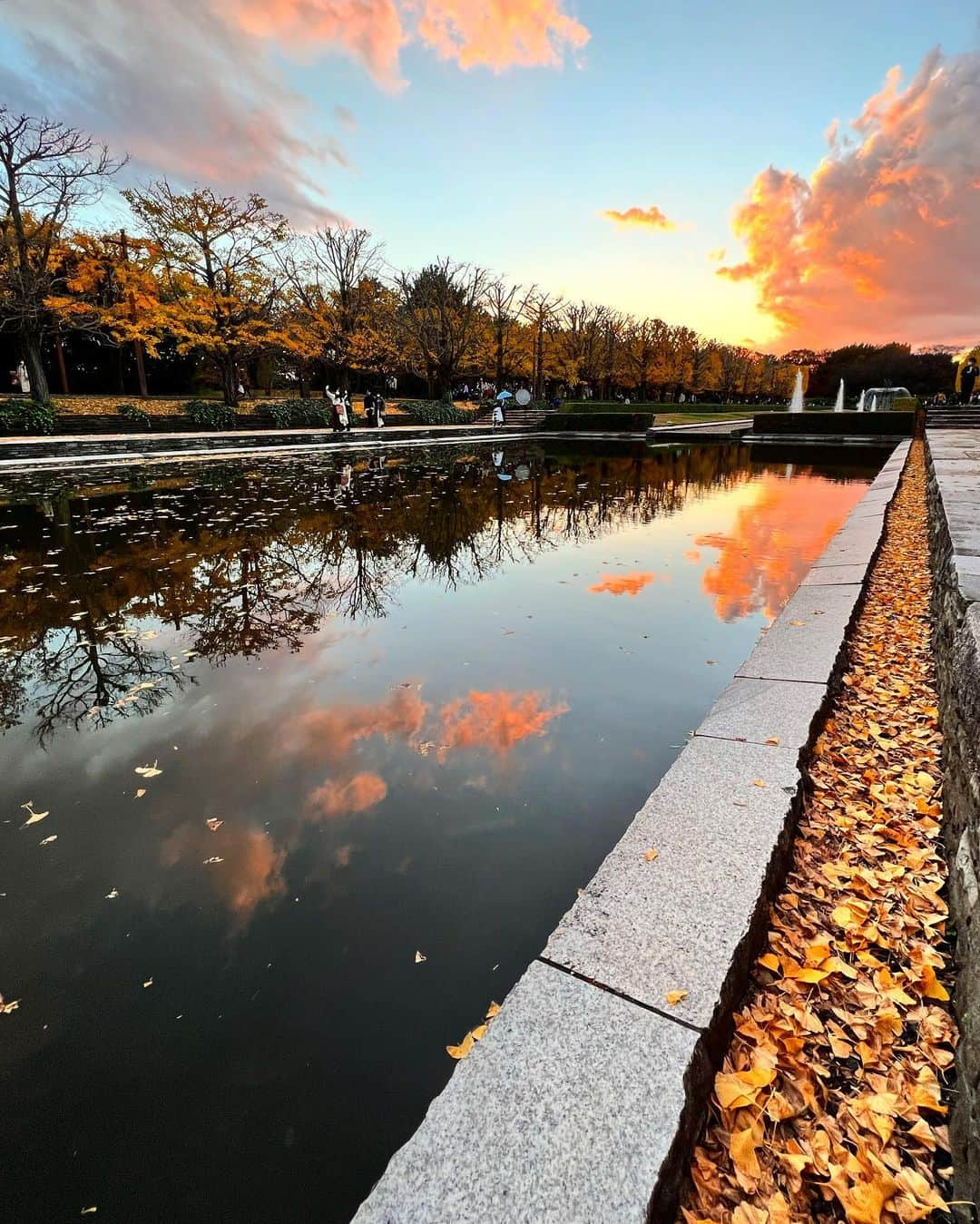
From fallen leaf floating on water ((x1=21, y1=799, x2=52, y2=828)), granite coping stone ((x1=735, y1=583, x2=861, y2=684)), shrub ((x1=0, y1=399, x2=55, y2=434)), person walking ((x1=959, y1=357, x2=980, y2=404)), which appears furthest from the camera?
person walking ((x1=959, y1=357, x2=980, y2=404))

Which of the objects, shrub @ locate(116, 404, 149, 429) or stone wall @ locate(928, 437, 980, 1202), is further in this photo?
shrub @ locate(116, 404, 149, 429)

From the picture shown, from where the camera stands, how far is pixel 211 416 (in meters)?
26.2

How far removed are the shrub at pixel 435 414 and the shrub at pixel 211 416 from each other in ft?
35.1

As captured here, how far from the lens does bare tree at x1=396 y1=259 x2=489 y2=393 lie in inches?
1587

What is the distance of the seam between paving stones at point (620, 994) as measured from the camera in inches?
65.0

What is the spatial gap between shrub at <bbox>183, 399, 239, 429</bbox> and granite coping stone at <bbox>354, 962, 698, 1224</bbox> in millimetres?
28732

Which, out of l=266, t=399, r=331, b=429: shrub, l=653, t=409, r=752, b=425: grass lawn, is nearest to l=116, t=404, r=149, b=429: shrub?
l=266, t=399, r=331, b=429: shrub

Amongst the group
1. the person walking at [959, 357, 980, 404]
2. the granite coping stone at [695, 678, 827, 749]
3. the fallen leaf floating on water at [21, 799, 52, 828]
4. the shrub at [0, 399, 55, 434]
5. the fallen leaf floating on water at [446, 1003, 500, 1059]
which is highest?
the person walking at [959, 357, 980, 404]

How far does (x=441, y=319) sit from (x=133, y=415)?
2462cm

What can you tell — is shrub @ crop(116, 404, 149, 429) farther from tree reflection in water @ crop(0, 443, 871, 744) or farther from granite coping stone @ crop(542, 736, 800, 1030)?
granite coping stone @ crop(542, 736, 800, 1030)

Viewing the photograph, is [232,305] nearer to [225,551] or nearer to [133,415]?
[133,415]

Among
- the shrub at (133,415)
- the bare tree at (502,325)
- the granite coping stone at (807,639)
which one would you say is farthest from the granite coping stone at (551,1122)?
the bare tree at (502,325)

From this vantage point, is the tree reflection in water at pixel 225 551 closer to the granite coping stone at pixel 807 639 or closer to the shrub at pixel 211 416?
the granite coping stone at pixel 807 639

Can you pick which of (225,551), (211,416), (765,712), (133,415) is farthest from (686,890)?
(211,416)
